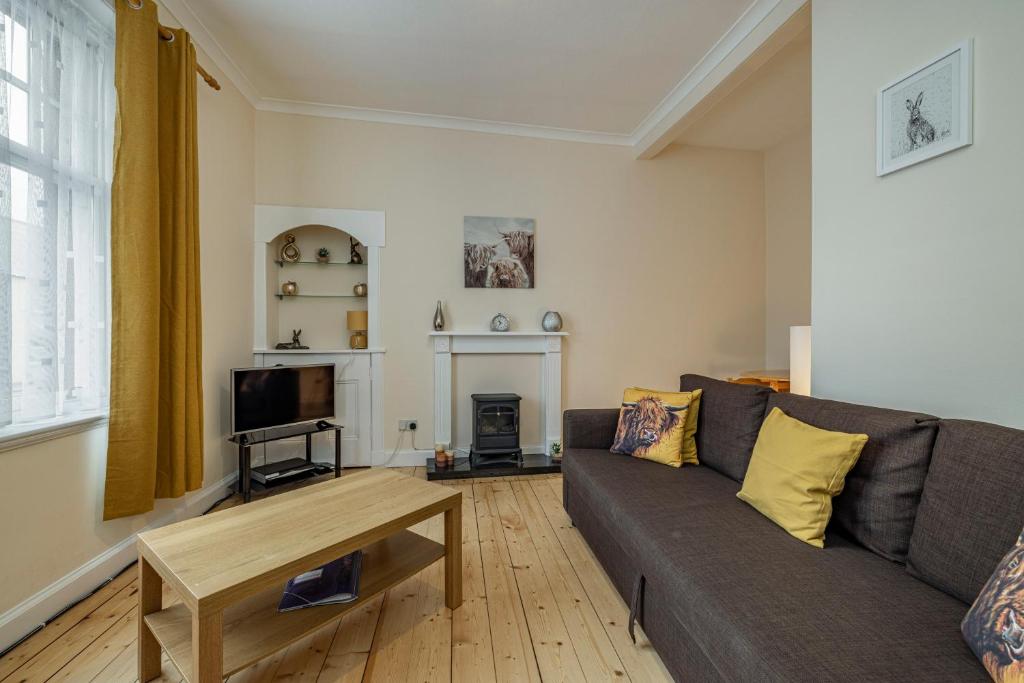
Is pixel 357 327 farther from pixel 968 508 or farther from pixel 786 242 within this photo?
pixel 786 242

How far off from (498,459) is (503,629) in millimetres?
1929

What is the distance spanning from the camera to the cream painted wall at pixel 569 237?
3.57 metres

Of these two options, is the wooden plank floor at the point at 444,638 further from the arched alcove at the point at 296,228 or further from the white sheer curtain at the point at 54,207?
the arched alcove at the point at 296,228

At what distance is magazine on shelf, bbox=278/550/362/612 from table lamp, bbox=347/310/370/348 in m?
2.13

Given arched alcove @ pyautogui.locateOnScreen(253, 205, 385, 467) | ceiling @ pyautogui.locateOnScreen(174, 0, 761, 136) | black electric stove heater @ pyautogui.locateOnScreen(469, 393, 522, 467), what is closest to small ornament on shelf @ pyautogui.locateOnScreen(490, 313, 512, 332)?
black electric stove heater @ pyautogui.locateOnScreen(469, 393, 522, 467)

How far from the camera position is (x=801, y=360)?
2527mm

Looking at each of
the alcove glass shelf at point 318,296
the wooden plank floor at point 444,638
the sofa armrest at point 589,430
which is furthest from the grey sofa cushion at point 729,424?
the alcove glass shelf at point 318,296

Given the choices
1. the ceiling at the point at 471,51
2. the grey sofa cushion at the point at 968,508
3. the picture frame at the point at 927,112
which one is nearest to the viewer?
the grey sofa cushion at the point at 968,508

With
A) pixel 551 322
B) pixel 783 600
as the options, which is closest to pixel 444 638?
pixel 783 600

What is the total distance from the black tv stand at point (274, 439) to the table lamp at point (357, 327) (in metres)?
0.67

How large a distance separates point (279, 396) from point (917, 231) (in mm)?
3520

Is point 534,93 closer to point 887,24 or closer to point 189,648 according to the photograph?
point 887,24

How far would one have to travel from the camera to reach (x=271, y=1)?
7.77 feet

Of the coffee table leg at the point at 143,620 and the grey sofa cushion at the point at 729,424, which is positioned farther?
the grey sofa cushion at the point at 729,424
